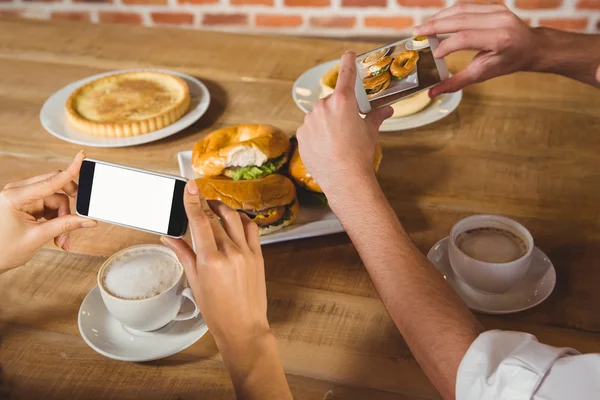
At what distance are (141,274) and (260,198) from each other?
0.82 feet

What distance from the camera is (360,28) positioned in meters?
2.55

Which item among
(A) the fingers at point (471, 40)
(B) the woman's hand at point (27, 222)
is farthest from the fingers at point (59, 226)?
(A) the fingers at point (471, 40)

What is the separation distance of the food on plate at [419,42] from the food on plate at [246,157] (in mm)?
287

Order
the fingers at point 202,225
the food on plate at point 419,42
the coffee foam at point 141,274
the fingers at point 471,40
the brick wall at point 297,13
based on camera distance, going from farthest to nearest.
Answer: the brick wall at point 297,13, the fingers at point 471,40, the food on plate at point 419,42, the coffee foam at point 141,274, the fingers at point 202,225

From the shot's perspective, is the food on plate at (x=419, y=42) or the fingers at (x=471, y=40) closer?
the food on plate at (x=419, y=42)

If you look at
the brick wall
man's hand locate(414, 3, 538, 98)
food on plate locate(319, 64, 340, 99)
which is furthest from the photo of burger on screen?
the brick wall

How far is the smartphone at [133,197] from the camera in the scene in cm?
82

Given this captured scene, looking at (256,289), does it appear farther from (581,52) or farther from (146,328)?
(581,52)

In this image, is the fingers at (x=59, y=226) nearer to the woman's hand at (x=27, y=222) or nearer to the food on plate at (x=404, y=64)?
the woman's hand at (x=27, y=222)

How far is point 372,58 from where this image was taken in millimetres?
1066

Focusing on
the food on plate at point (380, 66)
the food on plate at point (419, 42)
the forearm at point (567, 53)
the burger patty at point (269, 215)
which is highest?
the food on plate at point (419, 42)

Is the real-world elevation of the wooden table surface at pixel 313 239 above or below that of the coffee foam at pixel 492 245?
below

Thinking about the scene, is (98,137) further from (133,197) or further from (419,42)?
(419,42)

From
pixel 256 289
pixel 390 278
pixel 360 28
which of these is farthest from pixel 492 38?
pixel 360 28
